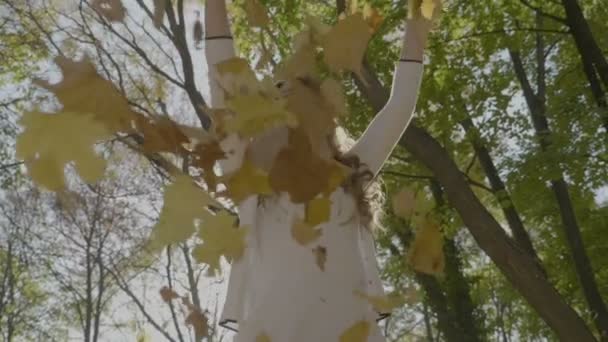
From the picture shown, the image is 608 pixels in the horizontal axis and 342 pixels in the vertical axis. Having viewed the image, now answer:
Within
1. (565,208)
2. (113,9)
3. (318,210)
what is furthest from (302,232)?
(565,208)

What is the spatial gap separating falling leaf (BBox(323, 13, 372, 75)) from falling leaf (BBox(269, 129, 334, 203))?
117 millimetres

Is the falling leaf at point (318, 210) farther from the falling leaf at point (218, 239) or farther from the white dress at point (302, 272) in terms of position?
the white dress at point (302, 272)

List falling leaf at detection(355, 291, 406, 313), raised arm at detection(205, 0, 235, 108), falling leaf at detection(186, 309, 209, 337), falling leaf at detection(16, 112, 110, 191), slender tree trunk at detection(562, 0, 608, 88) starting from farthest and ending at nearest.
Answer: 1. slender tree trunk at detection(562, 0, 608, 88)
2. raised arm at detection(205, 0, 235, 108)
3. falling leaf at detection(186, 309, 209, 337)
4. falling leaf at detection(355, 291, 406, 313)
5. falling leaf at detection(16, 112, 110, 191)

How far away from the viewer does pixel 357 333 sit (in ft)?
2.28

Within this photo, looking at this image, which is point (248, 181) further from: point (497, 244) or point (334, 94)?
point (497, 244)

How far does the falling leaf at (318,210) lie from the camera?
0.61 meters

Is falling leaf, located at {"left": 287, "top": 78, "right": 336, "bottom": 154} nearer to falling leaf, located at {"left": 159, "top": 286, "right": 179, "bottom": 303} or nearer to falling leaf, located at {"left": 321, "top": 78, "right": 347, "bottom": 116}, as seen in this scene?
falling leaf, located at {"left": 321, "top": 78, "right": 347, "bottom": 116}

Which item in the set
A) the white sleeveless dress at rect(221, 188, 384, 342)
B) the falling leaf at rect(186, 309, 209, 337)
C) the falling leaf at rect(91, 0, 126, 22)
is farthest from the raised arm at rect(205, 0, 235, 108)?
the falling leaf at rect(186, 309, 209, 337)

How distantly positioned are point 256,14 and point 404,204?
0.28m

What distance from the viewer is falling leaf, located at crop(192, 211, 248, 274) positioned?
A: 0.63m

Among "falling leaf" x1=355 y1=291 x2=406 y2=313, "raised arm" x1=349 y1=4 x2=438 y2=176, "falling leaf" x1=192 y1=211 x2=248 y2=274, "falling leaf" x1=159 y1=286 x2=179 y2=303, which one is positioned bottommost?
"falling leaf" x1=355 y1=291 x2=406 y2=313

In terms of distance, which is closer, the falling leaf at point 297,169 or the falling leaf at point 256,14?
the falling leaf at point 297,169

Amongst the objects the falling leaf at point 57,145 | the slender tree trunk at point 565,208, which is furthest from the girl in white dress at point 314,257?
the slender tree trunk at point 565,208

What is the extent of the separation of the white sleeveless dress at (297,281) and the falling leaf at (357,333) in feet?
1.26
